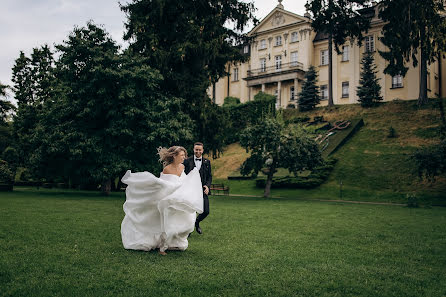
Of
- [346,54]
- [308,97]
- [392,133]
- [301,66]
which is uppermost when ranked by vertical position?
[346,54]

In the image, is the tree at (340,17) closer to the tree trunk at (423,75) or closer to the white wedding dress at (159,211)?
the tree trunk at (423,75)

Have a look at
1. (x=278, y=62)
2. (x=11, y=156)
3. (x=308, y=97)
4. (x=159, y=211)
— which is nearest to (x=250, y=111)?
(x=308, y=97)

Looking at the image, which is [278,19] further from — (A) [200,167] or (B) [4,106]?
(A) [200,167]

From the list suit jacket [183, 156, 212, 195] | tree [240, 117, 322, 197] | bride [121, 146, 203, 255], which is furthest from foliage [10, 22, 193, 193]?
bride [121, 146, 203, 255]

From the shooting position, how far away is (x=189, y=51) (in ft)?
79.5

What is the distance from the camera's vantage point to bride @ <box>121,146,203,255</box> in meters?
6.92

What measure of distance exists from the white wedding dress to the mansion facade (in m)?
43.3

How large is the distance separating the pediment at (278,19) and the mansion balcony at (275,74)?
19.2ft

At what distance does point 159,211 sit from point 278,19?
178ft

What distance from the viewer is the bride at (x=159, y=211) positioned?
6922 millimetres

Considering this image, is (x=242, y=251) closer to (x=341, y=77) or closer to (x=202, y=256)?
(x=202, y=256)

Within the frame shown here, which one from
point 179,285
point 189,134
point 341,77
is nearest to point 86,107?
point 189,134

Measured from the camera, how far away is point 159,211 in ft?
22.9

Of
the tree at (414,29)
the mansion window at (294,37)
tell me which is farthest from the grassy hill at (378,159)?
the mansion window at (294,37)
